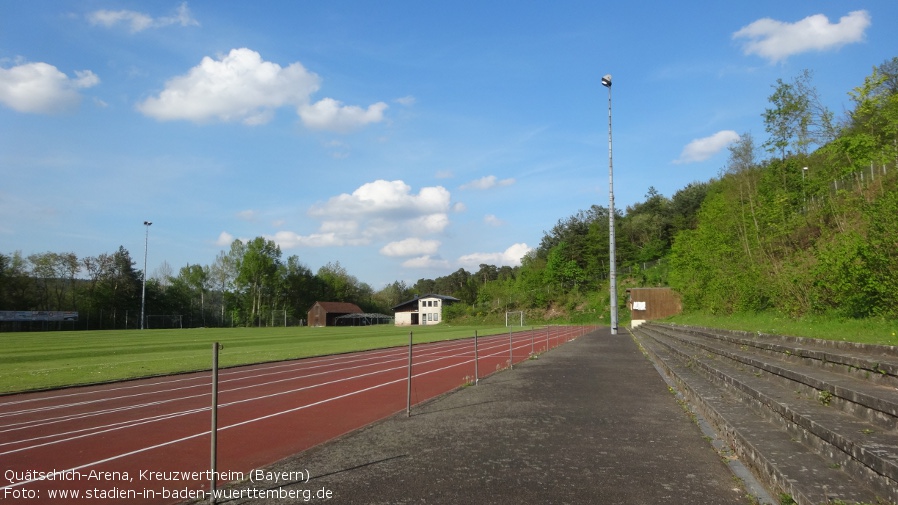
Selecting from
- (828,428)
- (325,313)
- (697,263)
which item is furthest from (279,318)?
(828,428)

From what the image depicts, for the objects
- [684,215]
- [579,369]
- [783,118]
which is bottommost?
[579,369]

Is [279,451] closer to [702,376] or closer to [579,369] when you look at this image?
[702,376]

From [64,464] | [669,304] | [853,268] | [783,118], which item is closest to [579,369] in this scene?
[853,268]

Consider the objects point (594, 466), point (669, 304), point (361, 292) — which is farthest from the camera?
point (361, 292)

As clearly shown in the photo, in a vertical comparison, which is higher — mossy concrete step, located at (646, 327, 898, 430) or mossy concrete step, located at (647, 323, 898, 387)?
mossy concrete step, located at (647, 323, 898, 387)

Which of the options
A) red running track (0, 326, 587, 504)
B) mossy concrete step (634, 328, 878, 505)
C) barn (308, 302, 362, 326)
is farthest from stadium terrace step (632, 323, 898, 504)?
barn (308, 302, 362, 326)

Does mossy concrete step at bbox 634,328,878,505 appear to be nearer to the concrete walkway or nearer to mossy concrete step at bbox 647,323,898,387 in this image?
the concrete walkway

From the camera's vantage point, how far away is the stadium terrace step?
397 centimetres

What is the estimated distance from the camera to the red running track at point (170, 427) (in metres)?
5.70

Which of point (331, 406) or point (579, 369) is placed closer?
point (331, 406)

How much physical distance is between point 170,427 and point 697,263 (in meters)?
30.6

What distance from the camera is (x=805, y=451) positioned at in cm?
498

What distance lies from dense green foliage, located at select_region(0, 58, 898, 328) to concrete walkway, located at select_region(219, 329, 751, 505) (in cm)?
536

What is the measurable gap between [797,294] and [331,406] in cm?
1249
